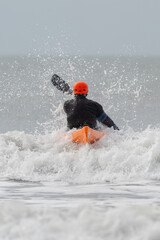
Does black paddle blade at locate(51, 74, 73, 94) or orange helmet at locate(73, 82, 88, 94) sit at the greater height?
black paddle blade at locate(51, 74, 73, 94)

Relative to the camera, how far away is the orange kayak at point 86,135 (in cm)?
1025

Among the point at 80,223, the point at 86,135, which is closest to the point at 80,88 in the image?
the point at 86,135

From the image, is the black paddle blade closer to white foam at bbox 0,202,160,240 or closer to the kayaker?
the kayaker

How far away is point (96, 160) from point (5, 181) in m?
1.75

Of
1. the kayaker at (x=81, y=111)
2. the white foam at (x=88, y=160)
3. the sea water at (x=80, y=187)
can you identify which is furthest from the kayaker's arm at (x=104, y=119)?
the white foam at (x=88, y=160)

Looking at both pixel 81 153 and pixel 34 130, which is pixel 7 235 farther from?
pixel 34 130

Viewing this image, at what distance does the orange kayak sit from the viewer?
10.2 meters

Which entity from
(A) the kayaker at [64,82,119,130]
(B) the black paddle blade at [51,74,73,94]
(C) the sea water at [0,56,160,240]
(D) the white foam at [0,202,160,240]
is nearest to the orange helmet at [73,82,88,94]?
(A) the kayaker at [64,82,119,130]

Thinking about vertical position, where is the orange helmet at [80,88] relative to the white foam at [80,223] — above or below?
above

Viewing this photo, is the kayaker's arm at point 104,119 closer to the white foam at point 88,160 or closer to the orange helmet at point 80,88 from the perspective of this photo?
the white foam at point 88,160

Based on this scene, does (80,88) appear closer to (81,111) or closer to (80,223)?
(81,111)

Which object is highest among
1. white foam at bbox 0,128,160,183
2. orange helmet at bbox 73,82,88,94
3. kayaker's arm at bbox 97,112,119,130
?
orange helmet at bbox 73,82,88,94

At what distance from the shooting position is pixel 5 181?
8562 mm

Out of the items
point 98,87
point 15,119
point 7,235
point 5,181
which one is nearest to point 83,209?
point 7,235
